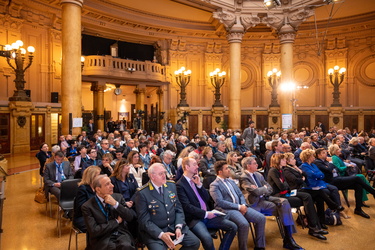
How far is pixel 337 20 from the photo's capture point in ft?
55.6

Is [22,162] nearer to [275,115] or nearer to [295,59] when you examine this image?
[275,115]

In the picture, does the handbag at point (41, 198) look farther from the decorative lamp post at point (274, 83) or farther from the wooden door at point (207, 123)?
the decorative lamp post at point (274, 83)

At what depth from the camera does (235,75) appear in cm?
1492

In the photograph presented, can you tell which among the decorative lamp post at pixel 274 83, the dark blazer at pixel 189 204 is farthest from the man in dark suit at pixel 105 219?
the decorative lamp post at pixel 274 83

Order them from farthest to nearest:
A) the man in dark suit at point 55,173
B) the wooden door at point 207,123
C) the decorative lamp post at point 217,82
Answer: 1. the wooden door at point 207,123
2. the decorative lamp post at point 217,82
3. the man in dark suit at point 55,173

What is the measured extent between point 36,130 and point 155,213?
36.2 feet

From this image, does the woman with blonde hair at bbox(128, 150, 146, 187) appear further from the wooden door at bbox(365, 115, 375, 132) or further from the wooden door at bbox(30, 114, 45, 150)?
the wooden door at bbox(365, 115, 375, 132)

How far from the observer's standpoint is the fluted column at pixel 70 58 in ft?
31.6

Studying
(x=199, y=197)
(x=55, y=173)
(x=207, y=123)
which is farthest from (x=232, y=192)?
(x=207, y=123)

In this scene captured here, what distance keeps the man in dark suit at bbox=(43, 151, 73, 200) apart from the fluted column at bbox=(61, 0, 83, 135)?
4864 millimetres

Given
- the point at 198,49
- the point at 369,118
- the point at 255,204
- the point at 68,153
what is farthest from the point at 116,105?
the point at 255,204

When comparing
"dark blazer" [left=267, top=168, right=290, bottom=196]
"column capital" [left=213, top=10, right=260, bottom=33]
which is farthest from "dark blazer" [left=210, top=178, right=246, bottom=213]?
"column capital" [left=213, top=10, right=260, bottom=33]

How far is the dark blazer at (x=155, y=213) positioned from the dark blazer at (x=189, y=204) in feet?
0.59

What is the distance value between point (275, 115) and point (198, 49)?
6626mm
